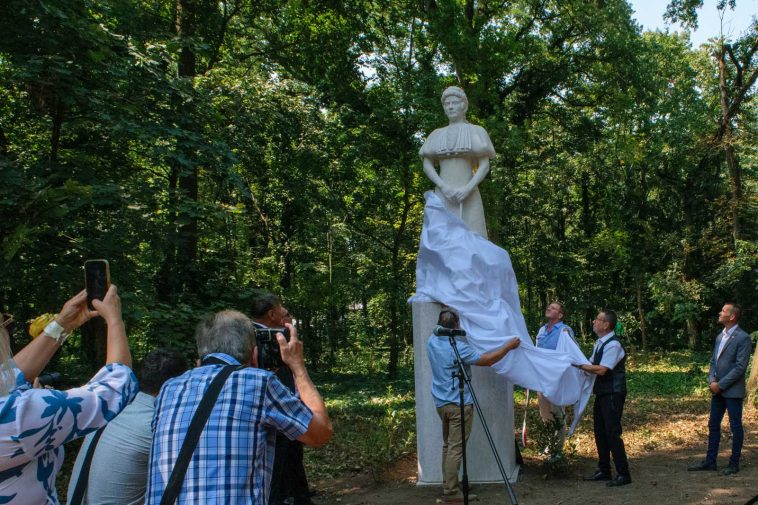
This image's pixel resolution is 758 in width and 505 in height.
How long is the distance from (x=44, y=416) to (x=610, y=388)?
19.7 ft

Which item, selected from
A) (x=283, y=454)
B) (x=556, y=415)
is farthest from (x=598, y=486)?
(x=283, y=454)

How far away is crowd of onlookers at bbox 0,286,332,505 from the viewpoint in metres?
1.98

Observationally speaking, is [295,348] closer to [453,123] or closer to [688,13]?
[453,123]

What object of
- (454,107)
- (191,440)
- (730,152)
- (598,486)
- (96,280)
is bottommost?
(598,486)

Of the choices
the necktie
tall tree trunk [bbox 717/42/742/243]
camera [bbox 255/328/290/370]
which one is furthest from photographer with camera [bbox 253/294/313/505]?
tall tree trunk [bbox 717/42/742/243]

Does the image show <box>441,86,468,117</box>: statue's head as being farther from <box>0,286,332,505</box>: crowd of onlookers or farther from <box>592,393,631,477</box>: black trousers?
<box>0,286,332,505</box>: crowd of onlookers

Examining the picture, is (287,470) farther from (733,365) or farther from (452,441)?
(733,365)

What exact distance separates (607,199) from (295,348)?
82.2 ft

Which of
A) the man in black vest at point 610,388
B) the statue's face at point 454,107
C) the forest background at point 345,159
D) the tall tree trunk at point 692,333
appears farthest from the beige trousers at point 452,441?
the tall tree trunk at point 692,333

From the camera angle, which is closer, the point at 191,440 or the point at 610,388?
the point at 191,440

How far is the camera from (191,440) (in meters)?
2.39

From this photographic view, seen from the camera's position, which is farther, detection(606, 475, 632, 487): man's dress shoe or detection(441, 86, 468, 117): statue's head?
detection(441, 86, 468, 117): statue's head

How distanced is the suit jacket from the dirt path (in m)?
0.89

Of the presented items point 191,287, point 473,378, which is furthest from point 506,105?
point 473,378
